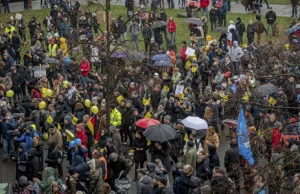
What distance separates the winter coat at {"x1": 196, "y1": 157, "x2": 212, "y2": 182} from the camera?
661 inches

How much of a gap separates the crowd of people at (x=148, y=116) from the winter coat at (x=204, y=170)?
3 centimetres

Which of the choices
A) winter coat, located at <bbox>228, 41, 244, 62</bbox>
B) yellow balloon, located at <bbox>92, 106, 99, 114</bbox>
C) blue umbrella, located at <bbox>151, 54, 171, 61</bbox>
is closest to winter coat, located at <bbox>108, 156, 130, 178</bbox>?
yellow balloon, located at <bbox>92, 106, 99, 114</bbox>

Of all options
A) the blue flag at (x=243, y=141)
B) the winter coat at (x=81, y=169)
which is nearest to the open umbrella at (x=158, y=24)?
the winter coat at (x=81, y=169)

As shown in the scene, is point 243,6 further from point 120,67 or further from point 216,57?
point 120,67

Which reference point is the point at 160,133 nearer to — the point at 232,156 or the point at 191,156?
the point at 191,156

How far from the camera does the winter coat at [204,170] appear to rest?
55.1ft

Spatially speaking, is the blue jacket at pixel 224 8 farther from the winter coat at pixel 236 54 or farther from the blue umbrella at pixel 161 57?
the blue umbrella at pixel 161 57

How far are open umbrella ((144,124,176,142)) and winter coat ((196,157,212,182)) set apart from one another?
1296 millimetres

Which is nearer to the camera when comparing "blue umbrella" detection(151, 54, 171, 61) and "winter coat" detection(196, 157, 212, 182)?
"winter coat" detection(196, 157, 212, 182)

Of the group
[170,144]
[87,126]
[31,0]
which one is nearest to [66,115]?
[87,126]

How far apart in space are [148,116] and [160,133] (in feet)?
8.49

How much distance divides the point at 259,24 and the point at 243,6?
31.6 feet

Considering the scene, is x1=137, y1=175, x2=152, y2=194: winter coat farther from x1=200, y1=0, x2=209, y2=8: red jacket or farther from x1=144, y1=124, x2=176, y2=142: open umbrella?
x1=200, y1=0, x2=209, y2=8: red jacket

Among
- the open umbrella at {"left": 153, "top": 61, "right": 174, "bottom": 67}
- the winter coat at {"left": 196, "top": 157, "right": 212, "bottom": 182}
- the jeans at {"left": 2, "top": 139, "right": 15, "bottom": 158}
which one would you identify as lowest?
the jeans at {"left": 2, "top": 139, "right": 15, "bottom": 158}
